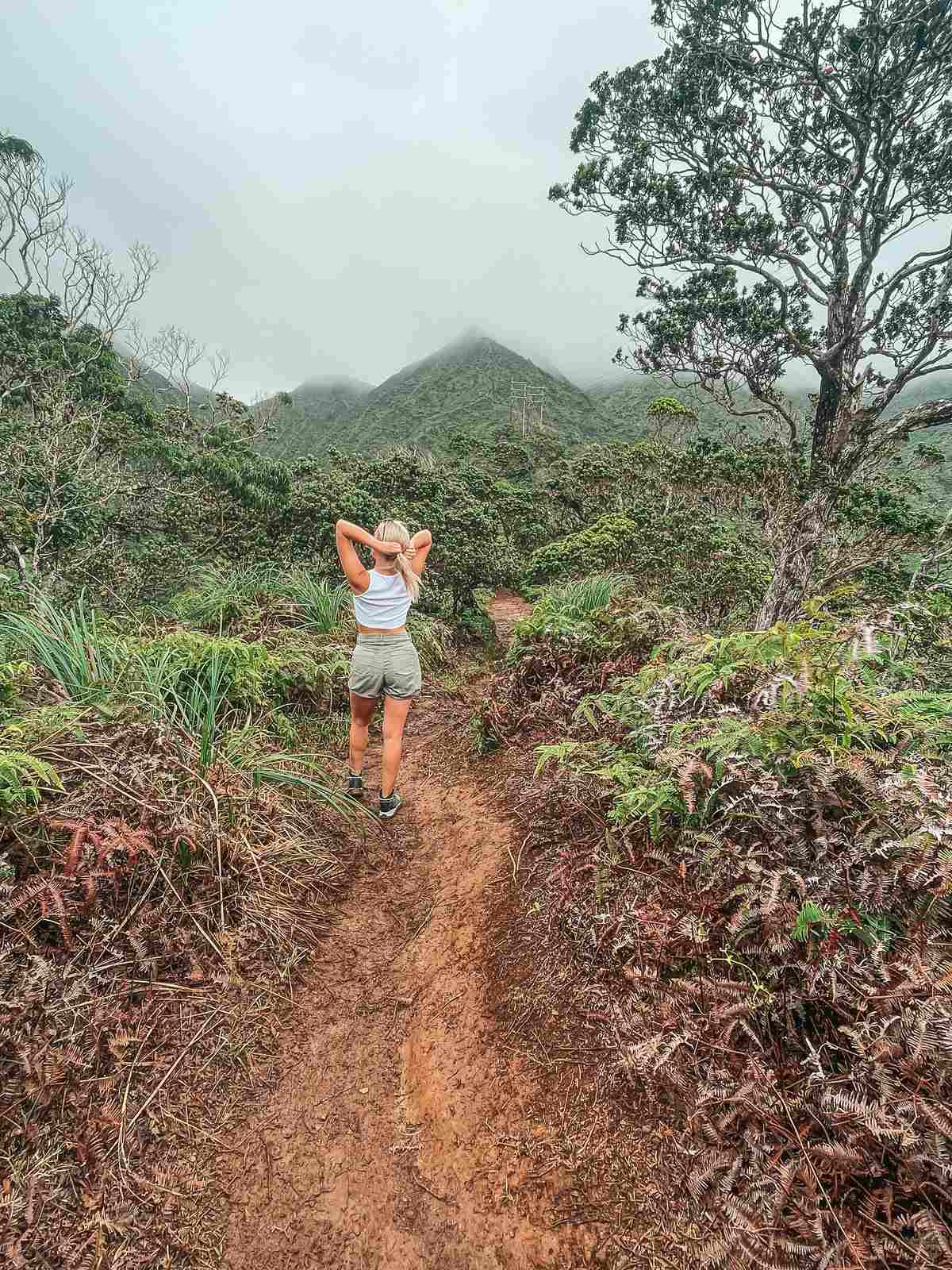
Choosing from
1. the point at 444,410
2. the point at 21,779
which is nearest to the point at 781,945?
the point at 21,779

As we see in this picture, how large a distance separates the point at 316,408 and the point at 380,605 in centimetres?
8186

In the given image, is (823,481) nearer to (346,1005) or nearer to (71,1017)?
(346,1005)

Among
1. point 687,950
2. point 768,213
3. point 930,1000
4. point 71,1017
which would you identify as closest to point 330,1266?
point 71,1017

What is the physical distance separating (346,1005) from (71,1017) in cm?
113

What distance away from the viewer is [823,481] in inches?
297

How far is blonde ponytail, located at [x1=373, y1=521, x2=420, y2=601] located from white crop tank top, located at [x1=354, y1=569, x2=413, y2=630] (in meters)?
0.11

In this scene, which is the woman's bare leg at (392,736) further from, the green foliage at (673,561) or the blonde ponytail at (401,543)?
the green foliage at (673,561)

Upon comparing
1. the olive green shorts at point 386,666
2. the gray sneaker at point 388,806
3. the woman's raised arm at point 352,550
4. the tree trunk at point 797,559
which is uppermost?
the tree trunk at point 797,559

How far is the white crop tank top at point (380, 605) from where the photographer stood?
3691mm

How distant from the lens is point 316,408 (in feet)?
248

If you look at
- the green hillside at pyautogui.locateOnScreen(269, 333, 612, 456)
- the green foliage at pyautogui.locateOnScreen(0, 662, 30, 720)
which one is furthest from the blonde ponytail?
the green hillside at pyautogui.locateOnScreen(269, 333, 612, 456)

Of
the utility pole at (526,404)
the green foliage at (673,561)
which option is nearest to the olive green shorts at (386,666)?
the green foliage at (673,561)

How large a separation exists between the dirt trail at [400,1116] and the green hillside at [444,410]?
45.3 m

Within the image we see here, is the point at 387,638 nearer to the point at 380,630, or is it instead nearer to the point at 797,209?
the point at 380,630
